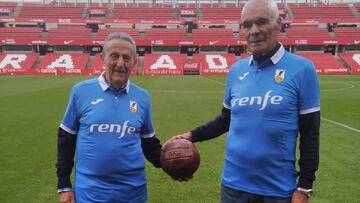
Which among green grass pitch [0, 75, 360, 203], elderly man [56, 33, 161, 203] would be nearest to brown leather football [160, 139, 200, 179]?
elderly man [56, 33, 161, 203]

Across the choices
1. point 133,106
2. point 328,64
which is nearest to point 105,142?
point 133,106

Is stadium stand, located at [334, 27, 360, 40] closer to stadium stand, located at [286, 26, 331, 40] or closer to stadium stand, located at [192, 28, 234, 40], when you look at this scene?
stadium stand, located at [286, 26, 331, 40]

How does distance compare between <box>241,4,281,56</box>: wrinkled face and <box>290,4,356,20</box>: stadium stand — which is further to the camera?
<box>290,4,356,20</box>: stadium stand

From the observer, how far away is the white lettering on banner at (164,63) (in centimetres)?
4416

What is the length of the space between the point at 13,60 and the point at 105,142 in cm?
4572

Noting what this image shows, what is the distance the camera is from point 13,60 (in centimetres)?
4438

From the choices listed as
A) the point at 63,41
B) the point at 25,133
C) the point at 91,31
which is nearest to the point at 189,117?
the point at 25,133

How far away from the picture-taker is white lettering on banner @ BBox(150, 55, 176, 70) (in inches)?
1738

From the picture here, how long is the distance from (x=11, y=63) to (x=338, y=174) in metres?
43.3

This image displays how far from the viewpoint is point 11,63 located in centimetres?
4350

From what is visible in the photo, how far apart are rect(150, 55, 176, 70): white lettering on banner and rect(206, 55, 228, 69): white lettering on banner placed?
443cm

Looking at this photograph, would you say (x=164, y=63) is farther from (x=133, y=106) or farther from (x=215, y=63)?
(x=133, y=106)

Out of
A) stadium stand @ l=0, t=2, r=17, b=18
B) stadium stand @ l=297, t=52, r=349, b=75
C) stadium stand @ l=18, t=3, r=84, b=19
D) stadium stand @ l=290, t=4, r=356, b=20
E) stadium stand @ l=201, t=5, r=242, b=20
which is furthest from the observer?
stadium stand @ l=201, t=5, r=242, b=20

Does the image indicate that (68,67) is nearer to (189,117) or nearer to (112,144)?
(189,117)
